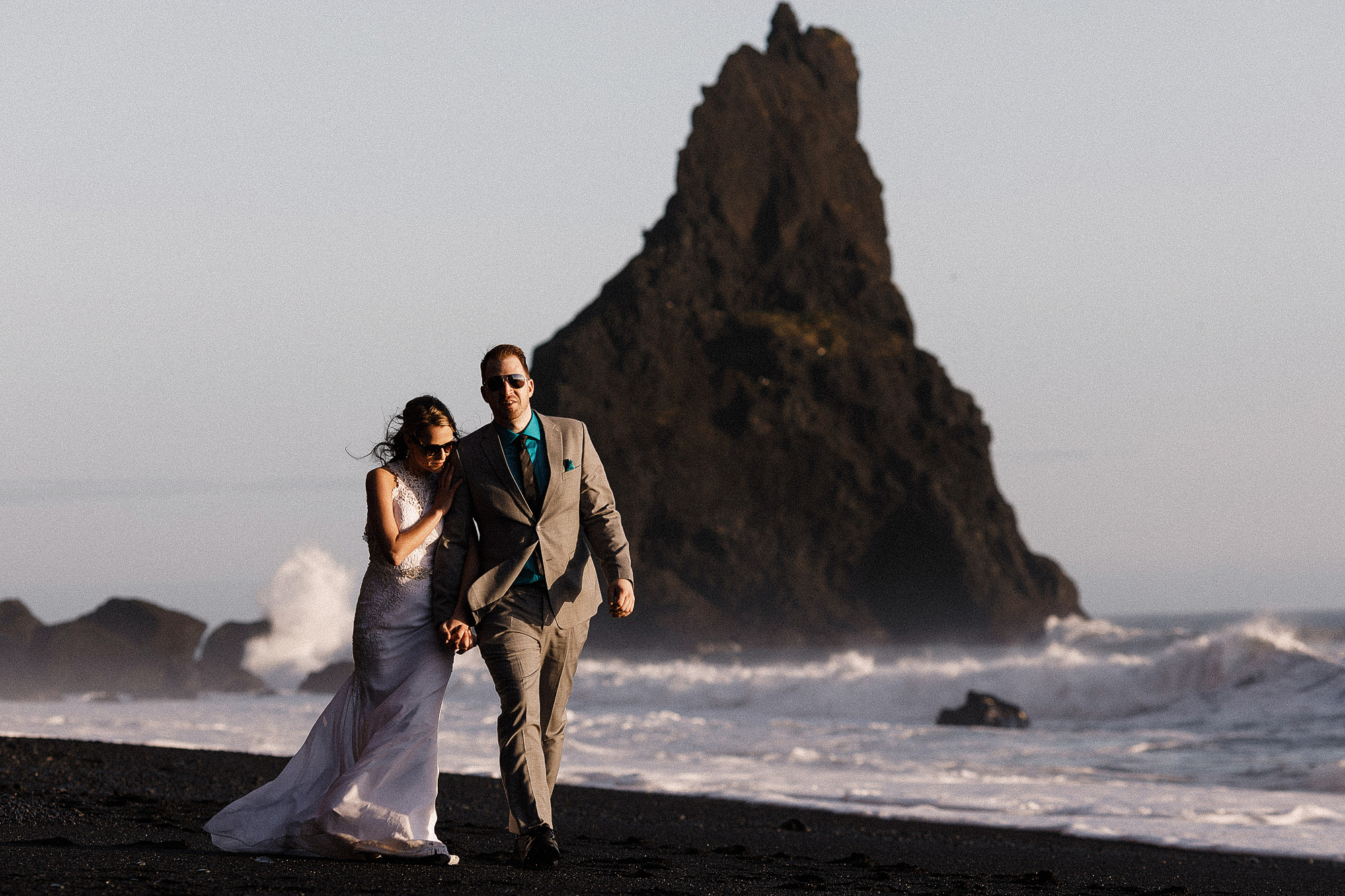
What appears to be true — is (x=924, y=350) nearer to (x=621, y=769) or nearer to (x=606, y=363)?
(x=606, y=363)

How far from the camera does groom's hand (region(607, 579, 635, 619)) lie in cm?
452

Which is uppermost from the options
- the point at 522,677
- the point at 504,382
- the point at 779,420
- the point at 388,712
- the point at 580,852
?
the point at 779,420

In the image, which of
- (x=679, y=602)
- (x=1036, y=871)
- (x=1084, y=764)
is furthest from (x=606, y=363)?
(x=1036, y=871)

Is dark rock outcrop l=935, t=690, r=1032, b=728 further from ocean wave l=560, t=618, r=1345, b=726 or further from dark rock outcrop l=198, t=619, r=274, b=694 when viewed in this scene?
dark rock outcrop l=198, t=619, r=274, b=694

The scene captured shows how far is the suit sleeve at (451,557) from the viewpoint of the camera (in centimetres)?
471

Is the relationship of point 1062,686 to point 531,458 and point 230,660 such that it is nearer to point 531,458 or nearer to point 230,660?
point 531,458

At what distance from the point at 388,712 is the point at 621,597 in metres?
0.96

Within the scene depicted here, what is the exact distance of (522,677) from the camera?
4551mm

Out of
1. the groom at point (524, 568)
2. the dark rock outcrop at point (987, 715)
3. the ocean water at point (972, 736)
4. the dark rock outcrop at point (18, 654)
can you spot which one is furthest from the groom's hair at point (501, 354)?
the dark rock outcrop at point (18, 654)

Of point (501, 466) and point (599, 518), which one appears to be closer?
point (501, 466)

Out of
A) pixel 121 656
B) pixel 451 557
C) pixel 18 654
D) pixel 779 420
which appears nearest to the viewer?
pixel 451 557

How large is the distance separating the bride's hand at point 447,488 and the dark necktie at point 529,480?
266 mm

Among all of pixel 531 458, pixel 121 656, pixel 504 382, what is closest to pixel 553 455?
pixel 531 458

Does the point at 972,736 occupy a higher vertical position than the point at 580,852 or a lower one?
higher
